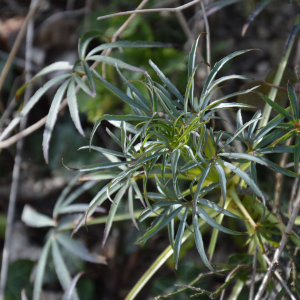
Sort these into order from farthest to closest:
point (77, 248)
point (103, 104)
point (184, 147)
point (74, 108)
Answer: point (103, 104)
point (77, 248)
point (74, 108)
point (184, 147)

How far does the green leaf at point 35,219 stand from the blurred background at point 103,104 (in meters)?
0.28

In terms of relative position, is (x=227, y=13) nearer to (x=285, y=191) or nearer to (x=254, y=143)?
(x=285, y=191)

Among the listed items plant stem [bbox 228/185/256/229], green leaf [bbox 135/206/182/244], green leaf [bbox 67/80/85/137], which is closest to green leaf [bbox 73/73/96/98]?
green leaf [bbox 67/80/85/137]

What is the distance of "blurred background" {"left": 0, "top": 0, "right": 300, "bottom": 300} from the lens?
1.12 m

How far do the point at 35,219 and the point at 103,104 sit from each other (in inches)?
20.0

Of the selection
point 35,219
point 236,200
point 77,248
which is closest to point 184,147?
point 236,200

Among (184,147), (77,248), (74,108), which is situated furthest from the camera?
(77,248)

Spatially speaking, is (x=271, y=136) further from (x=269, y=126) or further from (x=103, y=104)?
(x=103, y=104)

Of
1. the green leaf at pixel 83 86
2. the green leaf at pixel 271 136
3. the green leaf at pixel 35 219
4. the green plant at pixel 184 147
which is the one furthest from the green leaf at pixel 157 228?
the green leaf at pixel 35 219

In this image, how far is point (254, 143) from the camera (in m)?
0.54

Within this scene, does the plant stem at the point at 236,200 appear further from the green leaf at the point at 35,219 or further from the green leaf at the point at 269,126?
the green leaf at the point at 35,219

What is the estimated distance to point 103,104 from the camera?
1136 millimetres

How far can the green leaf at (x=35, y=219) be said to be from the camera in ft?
2.77

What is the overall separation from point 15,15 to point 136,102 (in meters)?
1.29
